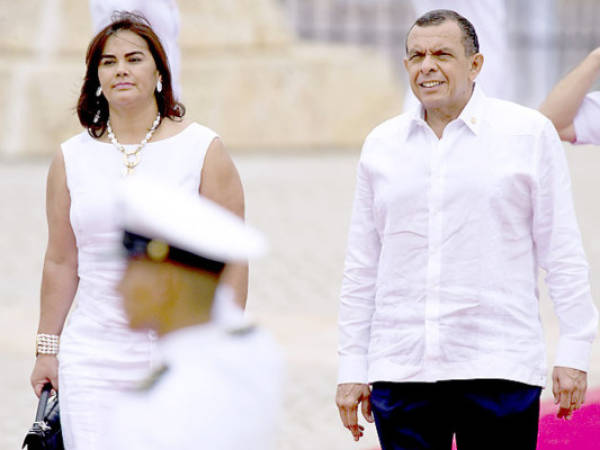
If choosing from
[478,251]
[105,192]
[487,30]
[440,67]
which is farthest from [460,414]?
[487,30]

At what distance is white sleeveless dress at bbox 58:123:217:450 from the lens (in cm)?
326

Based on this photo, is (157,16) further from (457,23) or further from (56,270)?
(457,23)

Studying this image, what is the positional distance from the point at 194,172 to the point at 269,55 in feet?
43.6

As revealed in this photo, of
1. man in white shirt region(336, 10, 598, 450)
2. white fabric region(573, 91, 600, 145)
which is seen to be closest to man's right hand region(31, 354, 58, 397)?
man in white shirt region(336, 10, 598, 450)

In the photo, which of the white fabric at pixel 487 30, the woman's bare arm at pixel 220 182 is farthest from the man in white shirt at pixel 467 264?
the white fabric at pixel 487 30

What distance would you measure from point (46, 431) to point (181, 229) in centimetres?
136

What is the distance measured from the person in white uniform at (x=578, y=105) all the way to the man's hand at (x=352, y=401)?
1115mm

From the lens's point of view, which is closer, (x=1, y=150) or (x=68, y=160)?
(x=68, y=160)

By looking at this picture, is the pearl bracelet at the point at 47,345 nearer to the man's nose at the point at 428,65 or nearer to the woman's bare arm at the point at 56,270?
the woman's bare arm at the point at 56,270

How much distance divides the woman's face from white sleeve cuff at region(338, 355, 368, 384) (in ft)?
2.74

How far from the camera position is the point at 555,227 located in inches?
128

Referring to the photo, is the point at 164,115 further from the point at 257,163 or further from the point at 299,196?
the point at 257,163

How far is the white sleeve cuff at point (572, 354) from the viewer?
10.7 ft

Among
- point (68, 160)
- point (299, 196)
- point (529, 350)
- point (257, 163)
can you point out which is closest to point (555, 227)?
point (529, 350)
